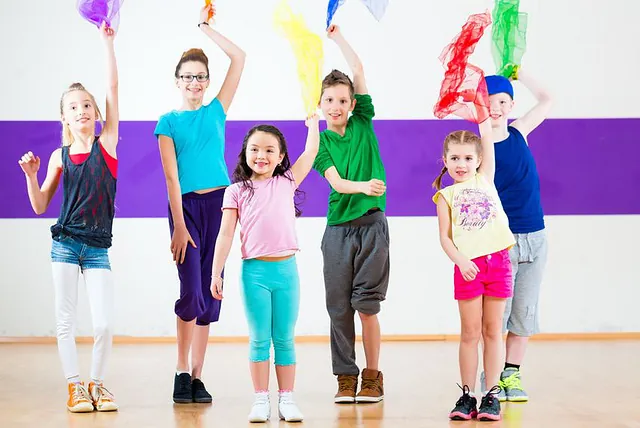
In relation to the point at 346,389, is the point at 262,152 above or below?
above

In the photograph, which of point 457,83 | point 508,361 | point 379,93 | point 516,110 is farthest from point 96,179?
point 516,110

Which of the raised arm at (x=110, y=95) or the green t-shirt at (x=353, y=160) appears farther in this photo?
the green t-shirt at (x=353, y=160)

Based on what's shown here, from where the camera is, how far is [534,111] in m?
3.89

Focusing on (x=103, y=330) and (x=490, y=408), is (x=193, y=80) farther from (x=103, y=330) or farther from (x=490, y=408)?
(x=490, y=408)

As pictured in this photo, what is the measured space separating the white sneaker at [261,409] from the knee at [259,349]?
0.13 metres

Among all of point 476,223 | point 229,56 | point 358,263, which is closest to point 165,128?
point 229,56

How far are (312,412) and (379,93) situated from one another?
252 cm

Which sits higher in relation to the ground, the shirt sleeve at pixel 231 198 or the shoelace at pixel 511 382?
the shirt sleeve at pixel 231 198

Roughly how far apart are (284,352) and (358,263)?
0.52 metres

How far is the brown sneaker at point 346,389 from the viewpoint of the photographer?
3531 mm

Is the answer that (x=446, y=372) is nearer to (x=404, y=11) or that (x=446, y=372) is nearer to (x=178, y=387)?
(x=178, y=387)

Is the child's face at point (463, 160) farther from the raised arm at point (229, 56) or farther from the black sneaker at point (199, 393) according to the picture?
the black sneaker at point (199, 393)

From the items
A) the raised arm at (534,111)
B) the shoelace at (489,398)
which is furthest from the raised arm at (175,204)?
the raised arm at (534,111)

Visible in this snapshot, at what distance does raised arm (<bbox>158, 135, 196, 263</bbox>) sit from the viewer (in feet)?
11.4
